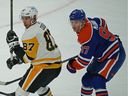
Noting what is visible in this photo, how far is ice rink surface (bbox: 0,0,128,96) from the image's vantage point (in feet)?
15.8

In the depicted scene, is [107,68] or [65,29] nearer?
[107,68]

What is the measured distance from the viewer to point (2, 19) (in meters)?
6.25

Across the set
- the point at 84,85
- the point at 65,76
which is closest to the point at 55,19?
the point at 65,76

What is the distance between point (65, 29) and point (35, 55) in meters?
1.64

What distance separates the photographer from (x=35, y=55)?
4.26 meters

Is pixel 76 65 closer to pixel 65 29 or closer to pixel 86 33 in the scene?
pixel 86 33

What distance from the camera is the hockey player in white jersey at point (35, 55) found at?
423cm

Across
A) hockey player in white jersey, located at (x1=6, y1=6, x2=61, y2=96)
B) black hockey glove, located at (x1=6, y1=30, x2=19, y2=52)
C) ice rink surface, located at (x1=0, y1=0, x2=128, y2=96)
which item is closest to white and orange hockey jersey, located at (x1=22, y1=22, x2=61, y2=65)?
hockey player in white jersey, located at (x1=6, y1=6, x2=61, y2=96)

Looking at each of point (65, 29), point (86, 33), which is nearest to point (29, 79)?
point (86, 33)

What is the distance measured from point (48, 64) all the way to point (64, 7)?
2.18m

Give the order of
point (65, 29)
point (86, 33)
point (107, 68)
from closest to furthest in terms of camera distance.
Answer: point (86, 33), point (107, 68), point (65, 29)

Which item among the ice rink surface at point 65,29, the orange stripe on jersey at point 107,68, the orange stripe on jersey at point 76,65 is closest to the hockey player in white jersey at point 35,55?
the orange stripe on jersey at point 76,65

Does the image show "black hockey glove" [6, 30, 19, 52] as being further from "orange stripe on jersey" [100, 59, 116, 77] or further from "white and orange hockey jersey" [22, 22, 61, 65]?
"orange stripe on jersey" [100, 59, 116, 77]

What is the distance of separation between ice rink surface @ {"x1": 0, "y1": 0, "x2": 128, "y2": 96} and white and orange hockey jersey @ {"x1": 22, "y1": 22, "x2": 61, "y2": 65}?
0.53 metres
